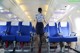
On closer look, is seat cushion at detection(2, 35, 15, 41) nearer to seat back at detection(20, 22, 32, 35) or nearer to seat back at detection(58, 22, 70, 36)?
seat back at detection(20, 22, 32, 35)

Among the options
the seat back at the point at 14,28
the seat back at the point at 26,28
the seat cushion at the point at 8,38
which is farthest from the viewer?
the seat back at the point at 14,28

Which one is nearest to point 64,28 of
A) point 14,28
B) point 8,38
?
point 14,28

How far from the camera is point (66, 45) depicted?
28.8 feet

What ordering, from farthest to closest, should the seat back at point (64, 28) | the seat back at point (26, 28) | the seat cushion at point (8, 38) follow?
the seat back at point (26, 28) < the seat back at point (64, 28) < the seat cushion at point (8, 38)

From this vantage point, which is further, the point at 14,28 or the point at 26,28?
the point at 14,28

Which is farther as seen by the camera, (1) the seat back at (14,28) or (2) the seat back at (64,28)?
(1) the seat back at (14,28)

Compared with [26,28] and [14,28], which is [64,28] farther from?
[14,28]

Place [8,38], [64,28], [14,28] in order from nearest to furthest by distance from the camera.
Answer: [8,38] < [64,28] < [14,28]

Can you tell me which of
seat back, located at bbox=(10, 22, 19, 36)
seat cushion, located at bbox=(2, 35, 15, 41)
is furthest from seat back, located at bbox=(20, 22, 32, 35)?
seat cushion, located at bbox=(2, 35, 15, 41)

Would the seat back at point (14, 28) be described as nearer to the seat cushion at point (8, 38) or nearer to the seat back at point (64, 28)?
the seat cushion at point (8, 38)

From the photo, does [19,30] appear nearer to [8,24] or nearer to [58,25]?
[8,24]

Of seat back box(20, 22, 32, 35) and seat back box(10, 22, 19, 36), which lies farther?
seat back box(10, 22, 19, 36)

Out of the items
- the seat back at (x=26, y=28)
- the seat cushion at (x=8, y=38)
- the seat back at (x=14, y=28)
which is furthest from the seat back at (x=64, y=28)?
the seat cushion at (x=8, y=38)

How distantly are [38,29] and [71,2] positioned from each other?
2.70 meters
